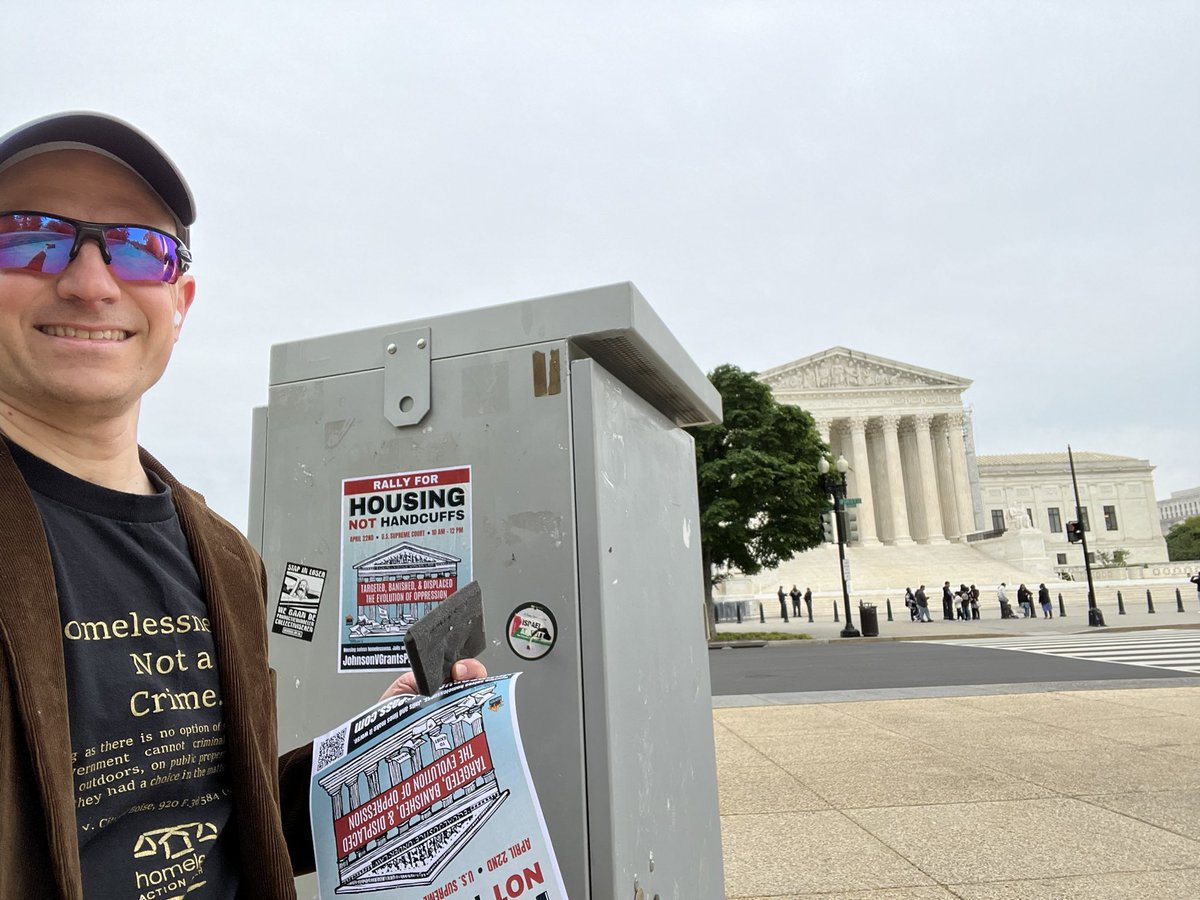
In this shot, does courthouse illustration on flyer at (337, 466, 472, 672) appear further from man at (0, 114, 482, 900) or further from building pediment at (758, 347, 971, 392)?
building pediment at (758, 347, 971, 392)

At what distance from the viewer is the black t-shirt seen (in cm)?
112

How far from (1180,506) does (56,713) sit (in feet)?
669

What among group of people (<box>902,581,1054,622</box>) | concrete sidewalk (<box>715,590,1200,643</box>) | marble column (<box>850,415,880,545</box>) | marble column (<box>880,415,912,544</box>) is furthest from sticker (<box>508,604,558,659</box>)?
marble column (<box>850,415,880,545</box>)

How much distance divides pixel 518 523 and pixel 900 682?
12516mm

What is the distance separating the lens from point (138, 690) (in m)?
1.17

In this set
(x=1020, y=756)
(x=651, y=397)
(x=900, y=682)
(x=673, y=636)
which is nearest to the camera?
(x=673, y=636)

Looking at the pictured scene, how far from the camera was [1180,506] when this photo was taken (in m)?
169

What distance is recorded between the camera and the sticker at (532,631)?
6.13ft

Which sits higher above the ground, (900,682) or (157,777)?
(157,777)

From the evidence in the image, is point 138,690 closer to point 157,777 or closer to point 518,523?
point 157,777

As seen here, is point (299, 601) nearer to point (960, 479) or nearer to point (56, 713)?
point (56, 713)

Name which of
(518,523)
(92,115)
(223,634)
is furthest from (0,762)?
(518,523)

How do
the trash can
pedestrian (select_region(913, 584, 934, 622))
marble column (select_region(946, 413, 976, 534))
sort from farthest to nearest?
marble column (select_region(946, 413, 976, 534)), pedestrian (select_region(913, 584, 934, 622)), the trash can

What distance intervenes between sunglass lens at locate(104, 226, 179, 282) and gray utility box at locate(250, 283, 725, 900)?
0.77m
